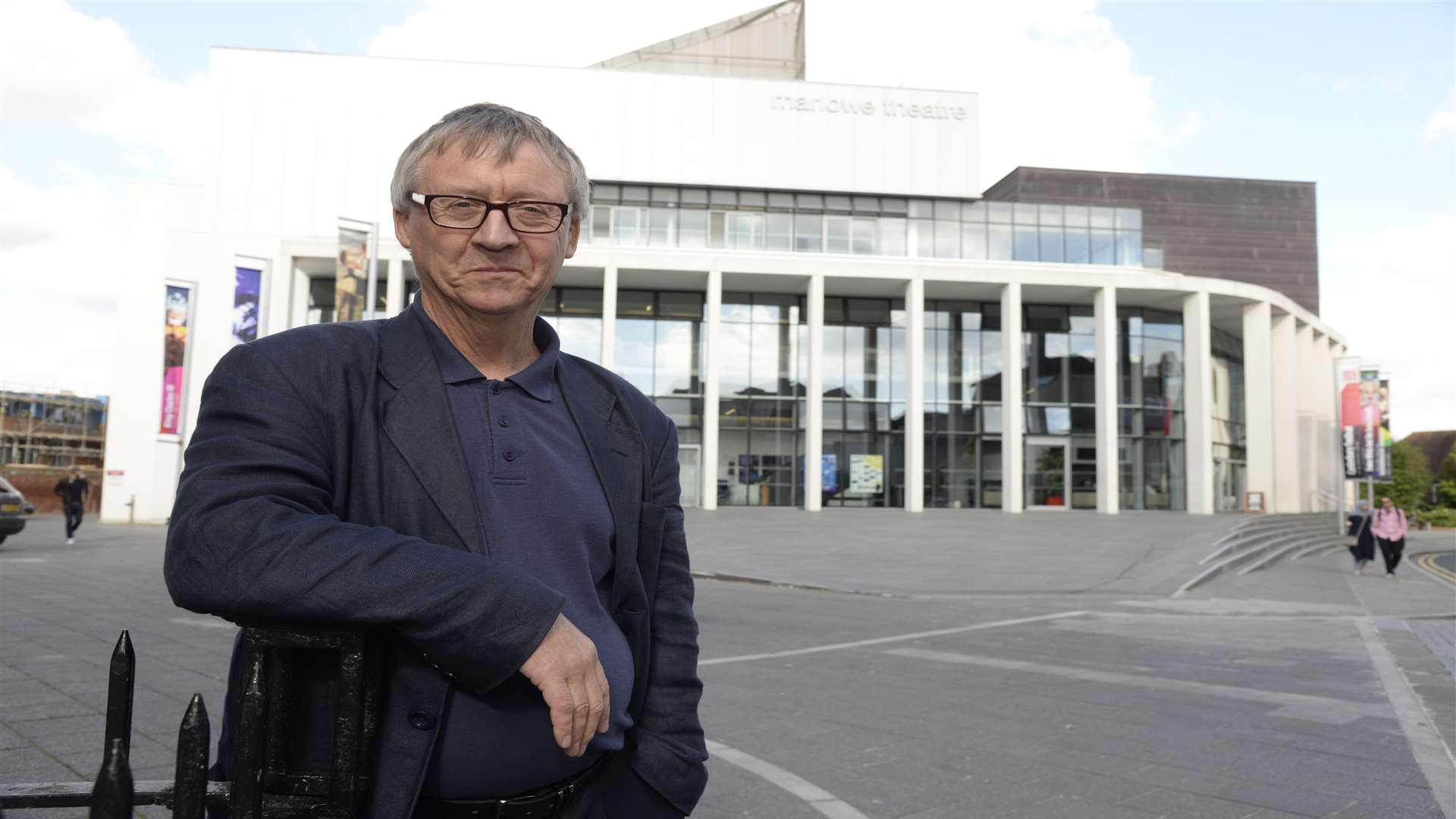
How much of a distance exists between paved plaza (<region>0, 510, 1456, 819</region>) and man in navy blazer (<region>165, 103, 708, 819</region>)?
7.99ft

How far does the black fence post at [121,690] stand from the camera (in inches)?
Result: 50.4

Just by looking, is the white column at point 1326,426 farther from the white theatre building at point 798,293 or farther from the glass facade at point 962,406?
the glass facade at point 962,406

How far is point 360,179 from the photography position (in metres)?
37.3

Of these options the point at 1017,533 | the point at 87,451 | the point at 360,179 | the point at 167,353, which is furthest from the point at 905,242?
the point at 87,451

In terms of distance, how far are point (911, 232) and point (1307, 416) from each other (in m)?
21.5

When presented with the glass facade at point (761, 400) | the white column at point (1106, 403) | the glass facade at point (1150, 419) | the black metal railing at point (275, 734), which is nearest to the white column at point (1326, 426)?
the glass facade at point (1150, 419)

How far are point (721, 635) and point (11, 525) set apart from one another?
51.9ft

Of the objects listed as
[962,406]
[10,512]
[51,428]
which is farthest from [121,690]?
[51,428]

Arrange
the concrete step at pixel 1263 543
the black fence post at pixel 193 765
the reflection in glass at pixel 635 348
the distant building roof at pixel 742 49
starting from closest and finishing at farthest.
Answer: the black fence post at pixel 193 765, the concrete step at pixel 1263 543, the reflection in glass at pixel 635 348, the distant building roof at pixel 742 49

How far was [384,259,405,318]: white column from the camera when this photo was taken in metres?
32.0

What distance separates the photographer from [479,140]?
1653 millimetres

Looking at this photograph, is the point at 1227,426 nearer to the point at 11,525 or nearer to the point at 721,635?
the point at 721,635

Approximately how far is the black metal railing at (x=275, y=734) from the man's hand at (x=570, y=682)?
0.23 metres

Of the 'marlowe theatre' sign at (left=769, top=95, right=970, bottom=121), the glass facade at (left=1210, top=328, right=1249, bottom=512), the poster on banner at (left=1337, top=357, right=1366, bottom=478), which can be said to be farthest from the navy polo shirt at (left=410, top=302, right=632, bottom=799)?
the glass facade at (left=1210, top=328, right=1249, bottom=512)
